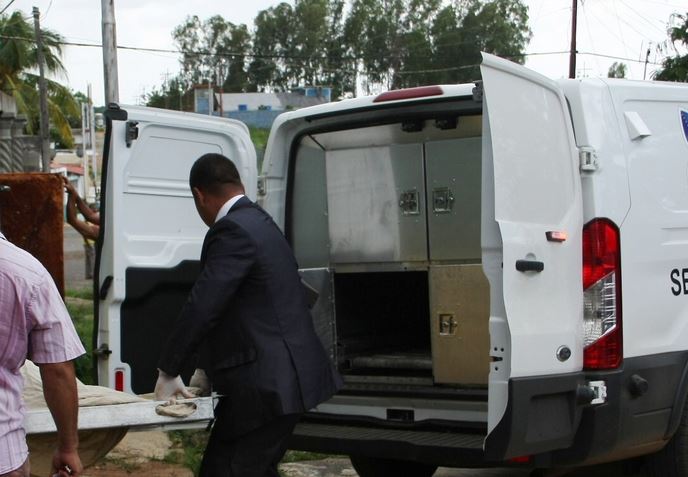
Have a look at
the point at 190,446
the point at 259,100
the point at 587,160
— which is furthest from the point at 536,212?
the point at 259,100

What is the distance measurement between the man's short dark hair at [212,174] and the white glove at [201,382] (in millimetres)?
761

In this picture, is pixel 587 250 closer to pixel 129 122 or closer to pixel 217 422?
pixel 217 422

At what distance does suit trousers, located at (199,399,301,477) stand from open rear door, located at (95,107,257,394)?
151cm

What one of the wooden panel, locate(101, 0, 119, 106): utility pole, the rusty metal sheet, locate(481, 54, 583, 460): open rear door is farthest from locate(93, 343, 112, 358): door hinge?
locate(101, 0, 119, 106): utility pole

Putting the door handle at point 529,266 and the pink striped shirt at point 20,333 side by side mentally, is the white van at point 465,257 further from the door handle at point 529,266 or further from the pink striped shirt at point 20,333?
the pink striped shirt at point 20,333

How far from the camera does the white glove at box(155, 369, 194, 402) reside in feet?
13.7

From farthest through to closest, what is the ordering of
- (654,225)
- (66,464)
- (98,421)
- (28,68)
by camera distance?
(28,68) < (654,225) < (98,421) < (66,464)

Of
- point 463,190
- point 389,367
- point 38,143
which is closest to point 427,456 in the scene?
point 389,367

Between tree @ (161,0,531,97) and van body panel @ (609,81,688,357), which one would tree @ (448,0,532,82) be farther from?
van body panel @ (609,81,688,357)

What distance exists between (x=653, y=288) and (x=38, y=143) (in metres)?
24.6

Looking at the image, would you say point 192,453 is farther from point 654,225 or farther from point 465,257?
point 654,225

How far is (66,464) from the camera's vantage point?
3170 millimetres

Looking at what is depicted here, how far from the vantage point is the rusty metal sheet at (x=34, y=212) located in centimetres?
723

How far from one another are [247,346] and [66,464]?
1.11m
